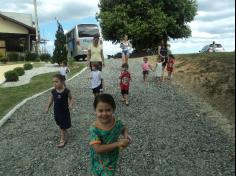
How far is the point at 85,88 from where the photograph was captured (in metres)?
16.3

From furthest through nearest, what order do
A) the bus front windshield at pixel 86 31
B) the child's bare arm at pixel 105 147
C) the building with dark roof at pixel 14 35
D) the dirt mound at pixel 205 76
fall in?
the building with dark roof at pixel 14 35 < the bus front windshield at pixel 86 31 < the dirt mound at pixel 205 76 < the child's bare arm at pixel 105 147

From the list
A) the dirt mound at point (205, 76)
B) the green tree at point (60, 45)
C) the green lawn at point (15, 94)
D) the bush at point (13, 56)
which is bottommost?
the green lawn at point (15, 94)

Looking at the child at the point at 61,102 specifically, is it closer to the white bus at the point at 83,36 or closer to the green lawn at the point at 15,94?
the green lawn at the point at 15,94

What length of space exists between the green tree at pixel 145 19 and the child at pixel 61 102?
26.7 metres

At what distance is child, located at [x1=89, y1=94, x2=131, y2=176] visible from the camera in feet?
14.7

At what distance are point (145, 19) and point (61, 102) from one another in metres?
28.5

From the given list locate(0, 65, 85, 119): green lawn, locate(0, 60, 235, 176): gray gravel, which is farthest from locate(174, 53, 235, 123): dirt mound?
locate(0, 65, 85, 119): green lawn

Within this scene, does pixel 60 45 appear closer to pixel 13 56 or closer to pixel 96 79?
pixel 13 56

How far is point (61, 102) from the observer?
884 centimetres

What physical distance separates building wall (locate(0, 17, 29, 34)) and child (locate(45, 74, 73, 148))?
3627cm

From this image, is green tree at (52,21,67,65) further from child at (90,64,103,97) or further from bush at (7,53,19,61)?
child at (90,64,103,97)

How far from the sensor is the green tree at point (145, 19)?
35812mm

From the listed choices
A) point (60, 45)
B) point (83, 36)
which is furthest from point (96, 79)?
point (83, 36)

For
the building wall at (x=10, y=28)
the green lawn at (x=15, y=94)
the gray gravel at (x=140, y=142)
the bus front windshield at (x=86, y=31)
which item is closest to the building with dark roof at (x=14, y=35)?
the building wall at (x=10, y=28)
